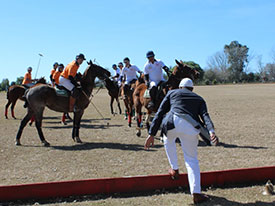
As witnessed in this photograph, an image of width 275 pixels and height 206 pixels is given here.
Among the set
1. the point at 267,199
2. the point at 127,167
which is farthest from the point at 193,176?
the point at 127,167

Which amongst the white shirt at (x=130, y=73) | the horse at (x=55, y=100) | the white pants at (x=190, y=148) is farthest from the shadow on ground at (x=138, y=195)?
the white shirt at (x=130, y=73)

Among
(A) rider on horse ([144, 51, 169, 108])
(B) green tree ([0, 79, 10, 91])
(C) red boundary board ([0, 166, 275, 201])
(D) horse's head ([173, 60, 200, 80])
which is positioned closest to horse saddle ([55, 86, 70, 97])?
(A) rider on horse ([144, 51, 169, 108])

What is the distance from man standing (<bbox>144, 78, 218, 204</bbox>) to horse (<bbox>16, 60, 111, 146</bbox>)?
519cm

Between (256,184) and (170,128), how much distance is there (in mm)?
2329

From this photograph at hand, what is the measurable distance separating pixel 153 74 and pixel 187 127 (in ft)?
18.5

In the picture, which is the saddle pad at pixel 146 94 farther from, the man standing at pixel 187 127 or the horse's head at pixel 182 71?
the man standing at pixel 187 127

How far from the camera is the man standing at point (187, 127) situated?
4.90m

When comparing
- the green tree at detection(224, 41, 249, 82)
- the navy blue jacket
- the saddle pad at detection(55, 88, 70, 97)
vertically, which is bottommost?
the navy blue jacket

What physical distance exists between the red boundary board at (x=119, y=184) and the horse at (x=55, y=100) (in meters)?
4.49

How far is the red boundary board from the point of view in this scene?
17.0ft

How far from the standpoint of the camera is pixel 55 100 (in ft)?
32.3

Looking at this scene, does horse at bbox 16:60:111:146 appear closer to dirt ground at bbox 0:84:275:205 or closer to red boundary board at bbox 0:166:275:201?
dirt ground at bbox 0:84:275:205

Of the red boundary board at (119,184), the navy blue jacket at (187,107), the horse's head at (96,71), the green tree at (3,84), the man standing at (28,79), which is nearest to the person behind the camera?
the navy blue jacket at (187,107)

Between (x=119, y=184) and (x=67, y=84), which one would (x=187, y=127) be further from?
(x=67, y=84)
